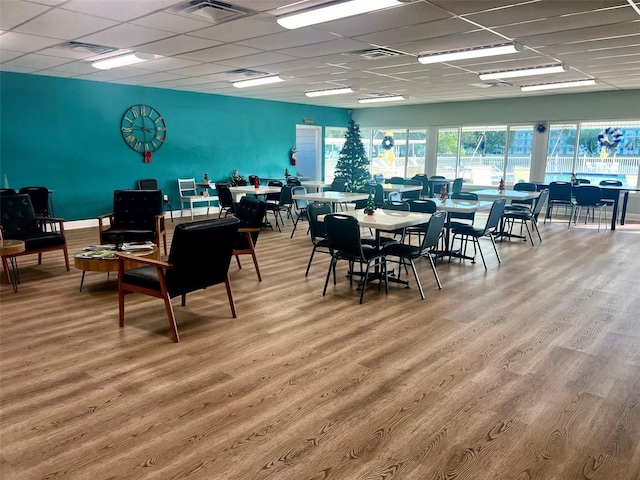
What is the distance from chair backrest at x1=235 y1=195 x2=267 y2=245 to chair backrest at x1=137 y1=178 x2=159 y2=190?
4752 mm

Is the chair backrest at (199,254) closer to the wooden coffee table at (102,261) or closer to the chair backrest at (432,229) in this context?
the wooden coffee table at (102,261)

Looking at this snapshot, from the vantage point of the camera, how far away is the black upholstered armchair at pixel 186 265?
3.67m

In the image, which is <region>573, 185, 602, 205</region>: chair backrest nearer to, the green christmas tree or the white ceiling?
the white ceiling

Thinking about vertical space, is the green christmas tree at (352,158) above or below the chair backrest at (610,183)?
above

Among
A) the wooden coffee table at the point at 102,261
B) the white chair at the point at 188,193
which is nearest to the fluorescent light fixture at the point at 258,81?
the white chair at the point at 188,193

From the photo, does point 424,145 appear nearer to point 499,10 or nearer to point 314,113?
point 314,113

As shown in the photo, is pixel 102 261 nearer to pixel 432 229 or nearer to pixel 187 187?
pixel 432 229

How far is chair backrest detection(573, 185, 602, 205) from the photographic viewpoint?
9.27 metres

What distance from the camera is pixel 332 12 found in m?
4.36

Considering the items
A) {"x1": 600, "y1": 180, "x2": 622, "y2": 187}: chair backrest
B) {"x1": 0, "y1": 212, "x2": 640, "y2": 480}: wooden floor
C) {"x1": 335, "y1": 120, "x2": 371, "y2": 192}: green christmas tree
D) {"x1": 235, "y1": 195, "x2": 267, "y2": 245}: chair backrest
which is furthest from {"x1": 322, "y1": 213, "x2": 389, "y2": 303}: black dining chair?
{"x1": 335, "y1": 120, "x2": 371, "y2": 192}: green christmas tree

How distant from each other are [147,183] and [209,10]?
6.19 metres

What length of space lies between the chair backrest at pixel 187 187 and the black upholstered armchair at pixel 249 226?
525cm

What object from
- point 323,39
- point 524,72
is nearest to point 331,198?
point 323,39

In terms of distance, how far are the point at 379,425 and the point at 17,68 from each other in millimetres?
8337
